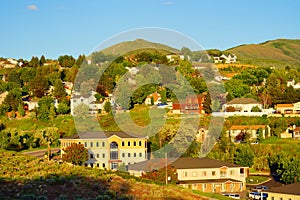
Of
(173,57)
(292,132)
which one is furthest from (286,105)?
(173,57)

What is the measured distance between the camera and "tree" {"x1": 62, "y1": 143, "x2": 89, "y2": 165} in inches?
1165

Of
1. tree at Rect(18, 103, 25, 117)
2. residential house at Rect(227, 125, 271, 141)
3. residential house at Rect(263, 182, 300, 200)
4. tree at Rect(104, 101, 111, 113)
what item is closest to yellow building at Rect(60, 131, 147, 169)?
residential house at Rect(227, 125, 271, 141)

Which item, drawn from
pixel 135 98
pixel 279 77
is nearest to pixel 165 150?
pixel 135 98

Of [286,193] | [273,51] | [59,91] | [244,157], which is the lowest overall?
[286,193]

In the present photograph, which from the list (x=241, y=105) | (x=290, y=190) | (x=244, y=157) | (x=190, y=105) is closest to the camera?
(x=290, y=190)

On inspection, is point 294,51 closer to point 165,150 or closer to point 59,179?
point 165,150

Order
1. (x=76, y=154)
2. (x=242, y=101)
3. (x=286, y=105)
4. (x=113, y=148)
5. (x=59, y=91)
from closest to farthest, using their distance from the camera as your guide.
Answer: (x=76, y=154) < (x=113, y=148) < (x=286, y=105) < (x=242, y=101) < (x=59, y=91)

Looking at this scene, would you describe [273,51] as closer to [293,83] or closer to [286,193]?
[293,83]

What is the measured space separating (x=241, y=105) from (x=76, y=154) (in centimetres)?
1881

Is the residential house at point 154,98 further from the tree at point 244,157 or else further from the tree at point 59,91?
the tree at point 244,157

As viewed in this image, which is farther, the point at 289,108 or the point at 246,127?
the point at 289,108

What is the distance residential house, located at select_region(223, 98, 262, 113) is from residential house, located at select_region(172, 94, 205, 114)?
2.12m

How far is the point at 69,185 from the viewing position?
17922 mm

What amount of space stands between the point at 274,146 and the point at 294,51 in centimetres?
9909
